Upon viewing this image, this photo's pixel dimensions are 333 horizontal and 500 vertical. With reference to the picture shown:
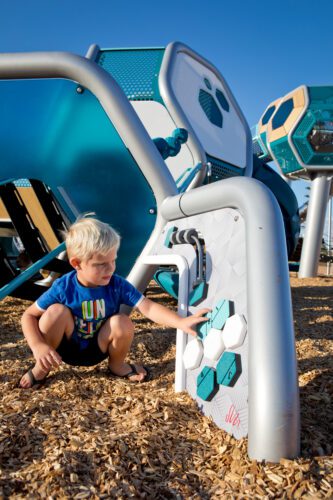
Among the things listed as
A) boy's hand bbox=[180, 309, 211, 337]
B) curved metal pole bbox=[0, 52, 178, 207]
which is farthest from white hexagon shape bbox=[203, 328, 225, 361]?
curved metal pole bbox=[0, 52, 178, 207]

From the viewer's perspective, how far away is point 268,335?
1.25 m

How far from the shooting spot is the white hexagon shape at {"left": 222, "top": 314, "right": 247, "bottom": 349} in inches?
55.2

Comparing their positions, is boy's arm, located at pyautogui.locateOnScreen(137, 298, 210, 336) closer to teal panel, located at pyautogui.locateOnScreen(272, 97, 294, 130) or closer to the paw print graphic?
the paw print graphic

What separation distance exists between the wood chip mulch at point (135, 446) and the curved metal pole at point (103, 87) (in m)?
1.43

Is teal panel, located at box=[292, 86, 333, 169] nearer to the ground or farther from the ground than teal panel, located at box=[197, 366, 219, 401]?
farther from the ground

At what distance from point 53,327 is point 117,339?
0.92 feet

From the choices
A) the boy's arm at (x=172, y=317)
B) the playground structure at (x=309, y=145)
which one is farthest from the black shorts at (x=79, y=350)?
the playground structure at (x=309, y=145)

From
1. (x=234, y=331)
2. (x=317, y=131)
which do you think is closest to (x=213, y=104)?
(x=234, y=331)

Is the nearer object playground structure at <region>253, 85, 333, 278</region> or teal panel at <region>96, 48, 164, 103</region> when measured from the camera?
teal panel at <region>96, 48, 164, 103</region>

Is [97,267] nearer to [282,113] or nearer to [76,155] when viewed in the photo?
[76,155]

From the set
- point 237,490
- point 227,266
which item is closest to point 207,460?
point 237,490

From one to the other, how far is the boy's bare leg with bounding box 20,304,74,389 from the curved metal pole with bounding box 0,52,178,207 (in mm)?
1211

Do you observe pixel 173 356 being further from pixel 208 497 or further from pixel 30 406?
pixel 208 497

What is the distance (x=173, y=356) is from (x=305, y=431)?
3.68 feet
